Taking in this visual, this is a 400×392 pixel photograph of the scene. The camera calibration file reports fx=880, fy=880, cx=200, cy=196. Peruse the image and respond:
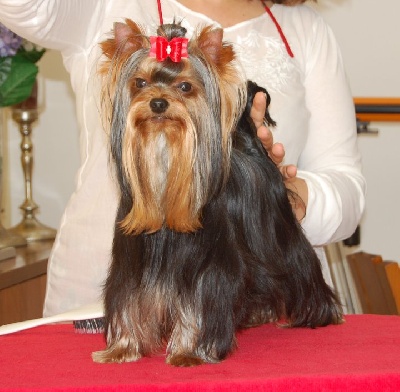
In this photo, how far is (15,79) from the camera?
98.8 inches

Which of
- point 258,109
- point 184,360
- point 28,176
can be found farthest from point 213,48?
point 28,176

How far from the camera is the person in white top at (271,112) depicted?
1.73 meters

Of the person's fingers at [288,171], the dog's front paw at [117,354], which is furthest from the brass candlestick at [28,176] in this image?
the dog's front paw at [117,354]

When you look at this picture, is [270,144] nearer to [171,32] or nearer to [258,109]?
[258,109]

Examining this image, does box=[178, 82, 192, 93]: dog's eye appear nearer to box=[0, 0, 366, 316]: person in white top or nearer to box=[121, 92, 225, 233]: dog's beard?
box=[121, 92, 225, 233]: dog's beard

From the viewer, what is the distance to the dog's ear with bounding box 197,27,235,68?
4.12 feet

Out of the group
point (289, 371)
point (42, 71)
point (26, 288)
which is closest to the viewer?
point (289, 371)

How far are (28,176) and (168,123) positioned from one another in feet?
5.79

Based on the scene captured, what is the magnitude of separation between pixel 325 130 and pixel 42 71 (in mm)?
1568

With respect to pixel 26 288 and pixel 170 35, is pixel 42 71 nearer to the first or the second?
pixel 26 288

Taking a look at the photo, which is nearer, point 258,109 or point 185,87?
point 185,87

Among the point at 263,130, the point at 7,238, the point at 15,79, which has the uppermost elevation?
the point at 15,79

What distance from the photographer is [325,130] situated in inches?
74.6

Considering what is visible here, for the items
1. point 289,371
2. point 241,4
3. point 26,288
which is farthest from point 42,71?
point 289,371
